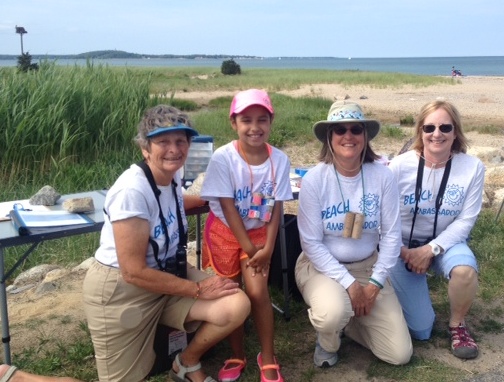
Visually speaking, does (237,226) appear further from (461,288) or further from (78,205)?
(461,288)

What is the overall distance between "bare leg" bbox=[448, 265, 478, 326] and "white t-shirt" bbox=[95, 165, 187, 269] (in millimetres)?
1706

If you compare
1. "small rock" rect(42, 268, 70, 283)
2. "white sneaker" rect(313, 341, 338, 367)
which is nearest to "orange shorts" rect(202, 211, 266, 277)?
"white sneaker" rect(313, 341, 338, 367)

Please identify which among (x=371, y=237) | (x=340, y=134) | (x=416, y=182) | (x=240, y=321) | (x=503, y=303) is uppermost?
(x=340, y=134)

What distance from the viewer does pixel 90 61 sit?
9406mm

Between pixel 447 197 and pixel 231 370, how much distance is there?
1696 mm

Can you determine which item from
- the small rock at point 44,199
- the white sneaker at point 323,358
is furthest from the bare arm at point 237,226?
the small rock at point 44,199

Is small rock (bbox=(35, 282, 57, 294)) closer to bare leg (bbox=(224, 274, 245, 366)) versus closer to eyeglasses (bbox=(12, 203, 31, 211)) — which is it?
eyeglasses (bbox=(12, 203, 31, 211))

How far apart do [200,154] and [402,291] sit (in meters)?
1.81

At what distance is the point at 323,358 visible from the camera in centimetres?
326

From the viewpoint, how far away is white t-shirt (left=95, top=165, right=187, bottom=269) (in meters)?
2.60

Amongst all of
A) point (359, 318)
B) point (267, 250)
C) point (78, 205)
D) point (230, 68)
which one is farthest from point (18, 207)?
point (230, 68)

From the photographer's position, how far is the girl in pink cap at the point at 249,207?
310cm

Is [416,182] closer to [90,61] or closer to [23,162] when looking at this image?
[23,162]

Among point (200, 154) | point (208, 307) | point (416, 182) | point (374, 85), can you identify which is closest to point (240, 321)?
point (208, 307)
